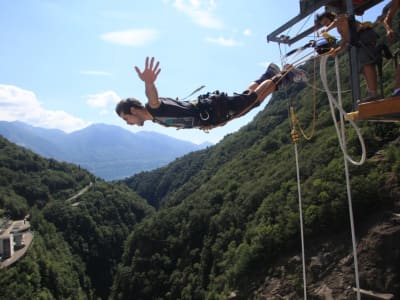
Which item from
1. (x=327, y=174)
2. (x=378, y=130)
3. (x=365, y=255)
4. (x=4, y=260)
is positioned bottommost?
(x=4, y=260)

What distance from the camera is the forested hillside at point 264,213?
59.1 ft

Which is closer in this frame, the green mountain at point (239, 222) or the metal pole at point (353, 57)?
the metal pole at point (353, 57)

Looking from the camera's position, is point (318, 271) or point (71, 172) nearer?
point (318, 271)

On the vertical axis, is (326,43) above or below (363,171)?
above

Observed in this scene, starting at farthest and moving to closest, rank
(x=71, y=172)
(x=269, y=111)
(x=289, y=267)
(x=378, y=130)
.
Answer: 1. (x=71, y=172)
2. (x=269, y=111)
3. (x=378, y=130)
4. (x=289, y=267)

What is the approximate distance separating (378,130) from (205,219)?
22.1 m

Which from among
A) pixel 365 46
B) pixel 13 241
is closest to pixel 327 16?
pixel 365 46

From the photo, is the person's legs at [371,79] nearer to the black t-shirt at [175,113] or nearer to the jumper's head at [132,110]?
the black t-shirt at [175,113]

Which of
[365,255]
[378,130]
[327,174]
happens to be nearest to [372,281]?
[365,255]

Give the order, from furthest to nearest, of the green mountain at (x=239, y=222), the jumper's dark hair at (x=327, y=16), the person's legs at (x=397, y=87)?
1. the green mountain at (x=239, y=222)
2. the jumper's dark hair at (x=327, y=16)
3. the person's legs at (x=397, y=87)

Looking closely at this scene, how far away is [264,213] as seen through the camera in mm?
25188

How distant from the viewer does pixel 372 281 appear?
14086mm

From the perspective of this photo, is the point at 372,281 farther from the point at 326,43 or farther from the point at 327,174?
the point at 326,43

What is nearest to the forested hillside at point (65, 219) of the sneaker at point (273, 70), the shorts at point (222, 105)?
the shorts at point (222, 105)
